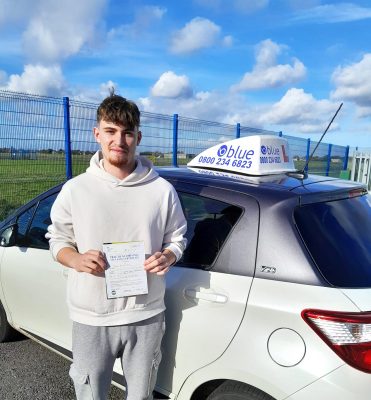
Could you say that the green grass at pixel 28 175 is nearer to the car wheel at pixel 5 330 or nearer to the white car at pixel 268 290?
the car wheel at pixel 5 330

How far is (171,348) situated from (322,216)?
103 centimetres

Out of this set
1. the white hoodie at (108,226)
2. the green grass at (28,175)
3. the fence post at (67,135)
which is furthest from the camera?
the fence post at (67,135)

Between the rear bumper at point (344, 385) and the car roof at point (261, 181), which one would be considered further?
the car roof at point (261, 181)

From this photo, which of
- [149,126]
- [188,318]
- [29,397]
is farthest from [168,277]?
[149,126]

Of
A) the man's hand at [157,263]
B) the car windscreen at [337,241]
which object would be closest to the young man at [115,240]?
the man's hand at [157,263]

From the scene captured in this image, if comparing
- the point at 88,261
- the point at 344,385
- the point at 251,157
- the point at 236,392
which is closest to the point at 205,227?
the point at 251,157

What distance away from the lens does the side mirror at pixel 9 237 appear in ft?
10.1

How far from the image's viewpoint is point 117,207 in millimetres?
1979

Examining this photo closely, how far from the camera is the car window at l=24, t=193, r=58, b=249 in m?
3.01

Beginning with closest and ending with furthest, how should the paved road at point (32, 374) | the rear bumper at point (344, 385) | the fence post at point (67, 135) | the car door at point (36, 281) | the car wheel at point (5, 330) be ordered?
1. the rear bumper at point (344, 385)
2. the car door at point (36, 281)
3. the paved road at point (32, 374)
4. the car wheel at point (5, 330)
5. the fence post at point (67, 135)

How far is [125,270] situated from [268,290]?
0.66 metres

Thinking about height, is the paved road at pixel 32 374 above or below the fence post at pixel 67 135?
below

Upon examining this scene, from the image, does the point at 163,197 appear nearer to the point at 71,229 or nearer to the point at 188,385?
the point at 71,229

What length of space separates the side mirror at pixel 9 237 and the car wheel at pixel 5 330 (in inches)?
25.2
